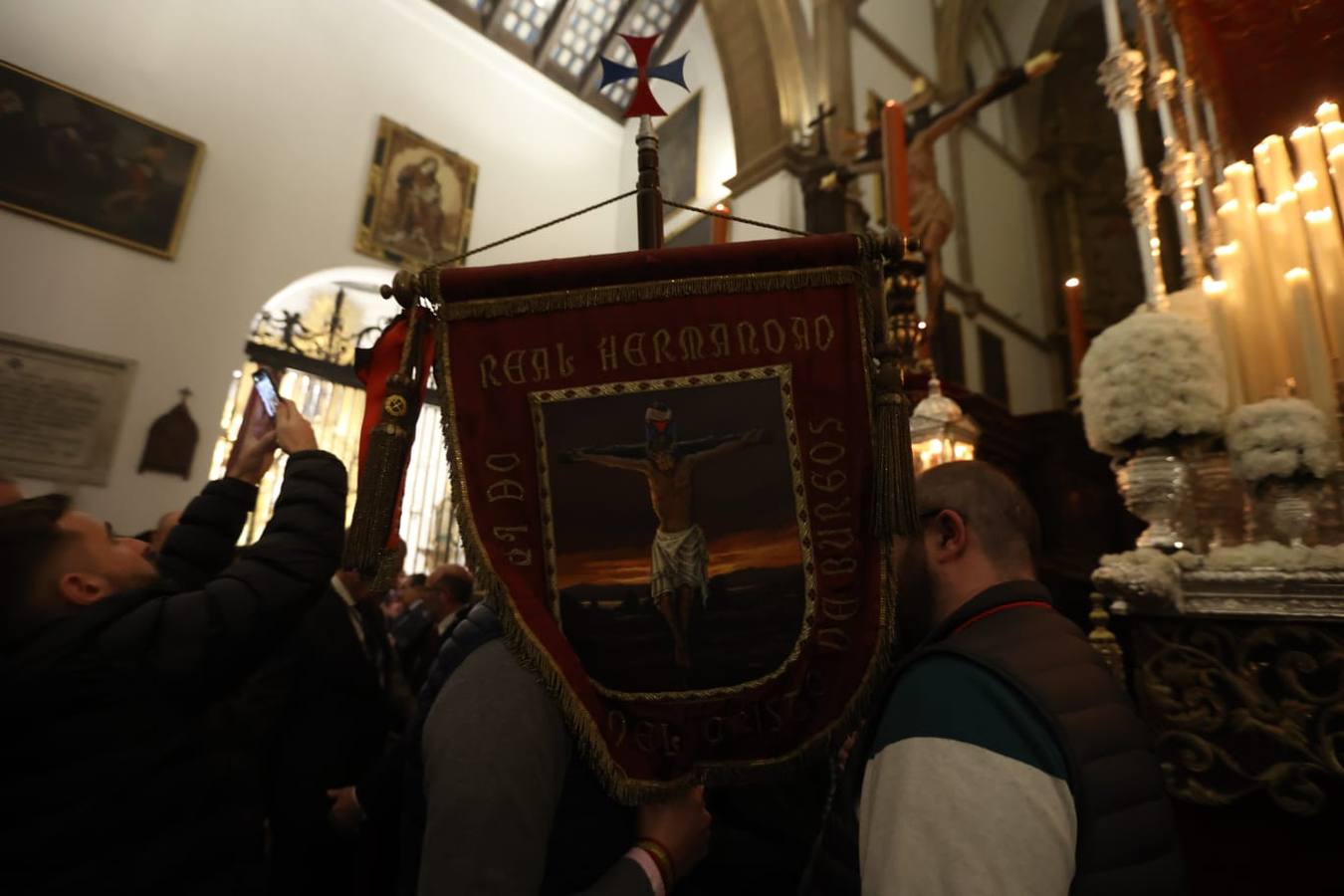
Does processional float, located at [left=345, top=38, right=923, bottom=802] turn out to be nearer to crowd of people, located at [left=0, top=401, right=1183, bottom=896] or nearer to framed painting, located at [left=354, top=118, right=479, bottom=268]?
crowd of people, located at [left=0, top=401, right=1183, bottom=896]

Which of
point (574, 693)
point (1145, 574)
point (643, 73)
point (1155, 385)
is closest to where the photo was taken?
point (574, 693)

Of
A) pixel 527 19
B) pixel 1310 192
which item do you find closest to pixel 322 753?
pixel 1310 192

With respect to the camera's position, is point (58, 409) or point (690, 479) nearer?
point (690, 479)

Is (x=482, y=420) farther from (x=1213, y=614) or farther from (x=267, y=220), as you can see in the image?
(x=267, y=220)

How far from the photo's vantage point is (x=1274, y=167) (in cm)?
213

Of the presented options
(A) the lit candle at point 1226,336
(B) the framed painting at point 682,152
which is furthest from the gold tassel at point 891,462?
(B) the framed painting at point 682,152

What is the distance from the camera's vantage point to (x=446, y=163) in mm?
6973

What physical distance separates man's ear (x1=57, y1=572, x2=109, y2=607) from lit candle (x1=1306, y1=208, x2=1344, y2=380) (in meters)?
2.72

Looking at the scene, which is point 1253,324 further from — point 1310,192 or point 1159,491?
point 1159,491

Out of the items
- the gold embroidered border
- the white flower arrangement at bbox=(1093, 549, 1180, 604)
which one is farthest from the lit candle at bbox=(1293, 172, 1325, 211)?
the gold embroidered border

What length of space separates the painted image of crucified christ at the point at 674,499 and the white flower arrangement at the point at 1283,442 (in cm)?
137

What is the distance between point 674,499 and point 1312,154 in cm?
221

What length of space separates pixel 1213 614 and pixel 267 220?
21.2ft

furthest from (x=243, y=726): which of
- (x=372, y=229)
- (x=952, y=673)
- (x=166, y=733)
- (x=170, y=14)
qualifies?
(x=170, y=14)
